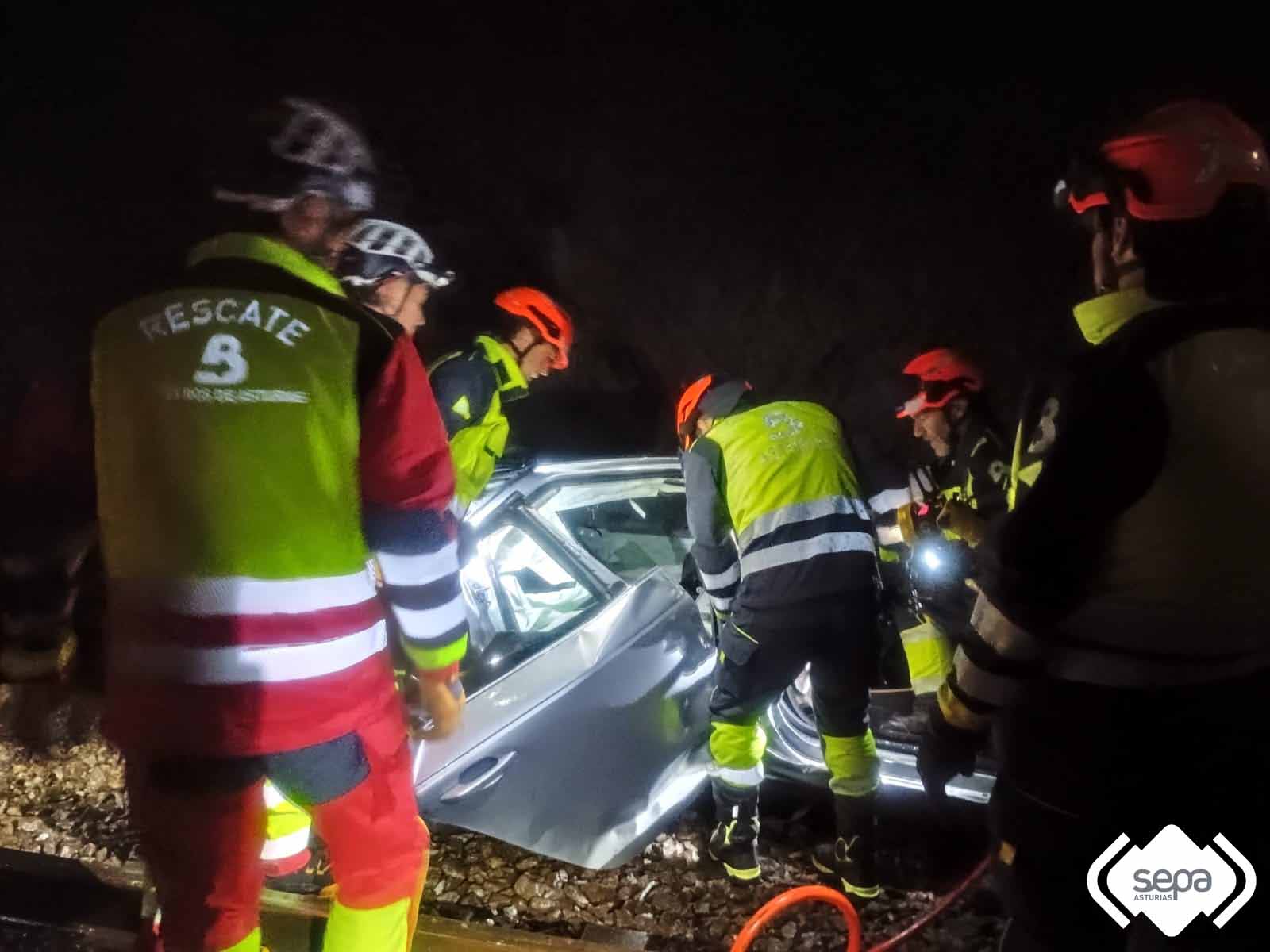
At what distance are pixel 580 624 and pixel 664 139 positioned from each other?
22.9 ft

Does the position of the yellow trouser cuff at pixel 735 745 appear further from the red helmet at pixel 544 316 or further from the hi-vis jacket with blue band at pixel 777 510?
the red helmet at pixel 544 316

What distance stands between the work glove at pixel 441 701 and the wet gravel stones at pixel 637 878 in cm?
87

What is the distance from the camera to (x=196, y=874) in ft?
4.54

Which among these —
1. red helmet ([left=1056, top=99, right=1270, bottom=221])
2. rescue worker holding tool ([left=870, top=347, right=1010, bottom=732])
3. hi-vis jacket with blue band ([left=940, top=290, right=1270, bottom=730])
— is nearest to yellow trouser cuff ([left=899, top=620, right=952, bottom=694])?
rescue worker holding tool ([left=870, top=347, right=1010, bottom=732])

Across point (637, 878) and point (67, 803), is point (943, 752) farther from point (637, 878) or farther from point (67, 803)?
point (67, 803)

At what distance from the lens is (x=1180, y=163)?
1.35m

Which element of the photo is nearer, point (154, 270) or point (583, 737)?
point (154, 270)

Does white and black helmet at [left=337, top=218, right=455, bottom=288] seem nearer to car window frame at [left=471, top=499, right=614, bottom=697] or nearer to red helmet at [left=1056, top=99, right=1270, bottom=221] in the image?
car window frame at [left=471, top=499, right=614, bottom=697]

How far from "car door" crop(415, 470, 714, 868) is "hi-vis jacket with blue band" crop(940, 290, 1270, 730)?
117 centimetres

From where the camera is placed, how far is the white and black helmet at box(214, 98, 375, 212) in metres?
1.41

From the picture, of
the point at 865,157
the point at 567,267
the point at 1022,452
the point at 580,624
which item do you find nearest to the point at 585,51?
the point at 567,267

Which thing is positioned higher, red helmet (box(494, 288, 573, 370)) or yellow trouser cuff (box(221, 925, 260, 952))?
red helmet (box(494, 288, 573, 370))

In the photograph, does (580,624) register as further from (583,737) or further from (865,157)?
(865,157)

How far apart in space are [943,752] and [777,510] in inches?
34.0
